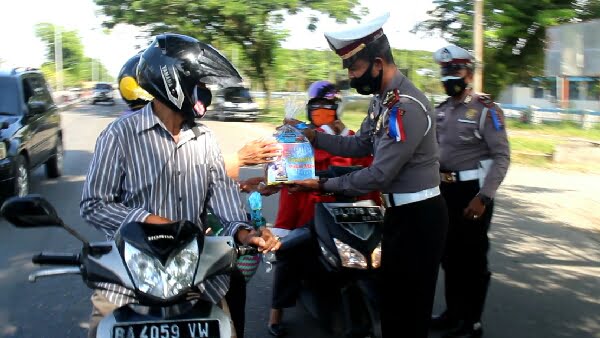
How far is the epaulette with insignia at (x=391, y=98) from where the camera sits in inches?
121

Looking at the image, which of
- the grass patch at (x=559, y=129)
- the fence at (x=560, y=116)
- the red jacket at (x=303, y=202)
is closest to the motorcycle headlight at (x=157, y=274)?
the red jacket at (x=303, y=202)

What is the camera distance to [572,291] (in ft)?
18.7

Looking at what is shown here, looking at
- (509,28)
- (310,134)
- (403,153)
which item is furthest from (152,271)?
(509,28)

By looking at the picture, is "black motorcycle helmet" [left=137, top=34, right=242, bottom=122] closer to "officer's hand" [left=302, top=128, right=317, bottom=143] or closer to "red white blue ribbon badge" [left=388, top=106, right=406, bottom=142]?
"red white blue ribbon badge" [left=388, top=106, right=406, bottom=142]

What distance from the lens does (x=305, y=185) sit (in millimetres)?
3391

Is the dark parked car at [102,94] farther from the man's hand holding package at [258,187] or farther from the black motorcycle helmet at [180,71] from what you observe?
the black motorcycle helmet at [180,71]

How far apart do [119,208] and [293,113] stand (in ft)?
6.14

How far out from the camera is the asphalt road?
470cm

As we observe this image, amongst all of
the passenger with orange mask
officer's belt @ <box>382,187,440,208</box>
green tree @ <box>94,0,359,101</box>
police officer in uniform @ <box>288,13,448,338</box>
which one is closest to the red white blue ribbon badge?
police officer in uniform @ <box>288,13,448,338</box>

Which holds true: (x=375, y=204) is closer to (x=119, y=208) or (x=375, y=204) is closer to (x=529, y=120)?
(x=119, y=208)

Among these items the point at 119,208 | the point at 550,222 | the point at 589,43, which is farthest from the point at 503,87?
the point at 119,208

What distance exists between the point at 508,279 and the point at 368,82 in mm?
3575

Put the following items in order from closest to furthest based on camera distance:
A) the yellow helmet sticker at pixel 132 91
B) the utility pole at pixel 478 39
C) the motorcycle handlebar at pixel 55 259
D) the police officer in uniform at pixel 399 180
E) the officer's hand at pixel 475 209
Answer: the motorcycle handlebar at pixel 55 259
the police officer in uniform at pixel 399 180
the officer's hand at pixel 475 209
the yellow helmet sticker at pixel 132 91
the utility pole at pixel 478 39

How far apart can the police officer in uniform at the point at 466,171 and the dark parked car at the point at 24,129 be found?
239 inches
